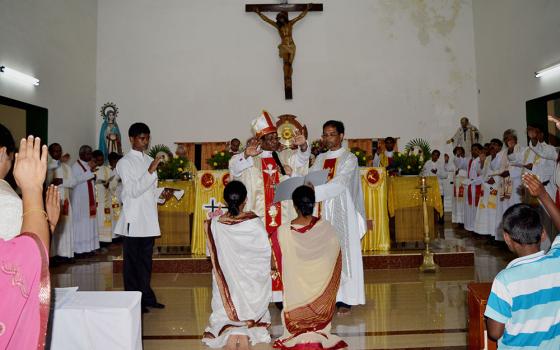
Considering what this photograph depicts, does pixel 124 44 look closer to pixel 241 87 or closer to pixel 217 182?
pixel 241 87

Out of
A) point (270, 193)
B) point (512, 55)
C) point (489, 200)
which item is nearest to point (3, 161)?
point (270, 193)

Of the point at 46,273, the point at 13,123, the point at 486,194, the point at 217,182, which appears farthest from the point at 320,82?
the point at 46,273

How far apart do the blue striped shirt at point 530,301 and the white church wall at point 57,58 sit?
29.2ft

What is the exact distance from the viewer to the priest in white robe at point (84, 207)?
28.5 feet

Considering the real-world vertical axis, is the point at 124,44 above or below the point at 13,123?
above

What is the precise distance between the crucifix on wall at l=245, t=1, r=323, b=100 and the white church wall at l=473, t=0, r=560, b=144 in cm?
455

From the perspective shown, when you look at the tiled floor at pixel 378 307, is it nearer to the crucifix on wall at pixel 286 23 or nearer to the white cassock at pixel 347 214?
the white cassock at pixel 347 214

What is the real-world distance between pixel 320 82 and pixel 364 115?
1.56 m

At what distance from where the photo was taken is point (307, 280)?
3.73m

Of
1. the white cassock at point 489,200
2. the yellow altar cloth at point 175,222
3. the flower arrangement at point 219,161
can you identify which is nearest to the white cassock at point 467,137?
the white cassock at point 489,200

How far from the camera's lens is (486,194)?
31.0 feet

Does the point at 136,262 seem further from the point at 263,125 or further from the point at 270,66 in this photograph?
the point at 270,66

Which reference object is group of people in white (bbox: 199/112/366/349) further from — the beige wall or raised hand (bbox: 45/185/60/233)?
the beige wall

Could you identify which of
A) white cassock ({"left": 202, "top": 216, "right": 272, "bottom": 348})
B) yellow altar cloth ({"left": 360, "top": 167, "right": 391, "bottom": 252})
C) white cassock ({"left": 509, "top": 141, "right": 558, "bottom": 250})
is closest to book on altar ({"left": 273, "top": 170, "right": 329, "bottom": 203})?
white cassock ({"left": 202, "top": 216, "right": 272, "bottom": 348})
